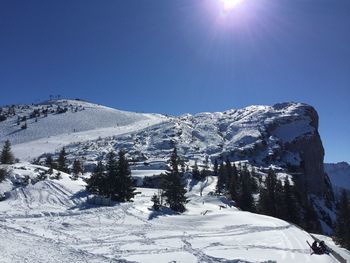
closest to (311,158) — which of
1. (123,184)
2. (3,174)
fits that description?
(123,184)

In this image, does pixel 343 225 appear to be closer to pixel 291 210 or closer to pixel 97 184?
pixel 291 210

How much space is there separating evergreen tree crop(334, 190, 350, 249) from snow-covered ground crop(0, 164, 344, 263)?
45.9ft

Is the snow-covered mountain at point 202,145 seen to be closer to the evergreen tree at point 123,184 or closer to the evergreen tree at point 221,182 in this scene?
the evergreen tree at point 221,182

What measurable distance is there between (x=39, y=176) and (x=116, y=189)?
931cm

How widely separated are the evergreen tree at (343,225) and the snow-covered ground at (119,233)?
551 inches

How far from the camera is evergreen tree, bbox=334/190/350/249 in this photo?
1853 inches

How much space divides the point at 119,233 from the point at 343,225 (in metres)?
39.1

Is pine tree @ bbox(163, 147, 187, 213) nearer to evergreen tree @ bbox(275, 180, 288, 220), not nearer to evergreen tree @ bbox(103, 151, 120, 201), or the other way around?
Result: evergreen tree @ bbox(103, 151, 120, 201)

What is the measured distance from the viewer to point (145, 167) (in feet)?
398

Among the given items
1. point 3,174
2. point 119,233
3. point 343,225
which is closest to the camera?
point 119,233

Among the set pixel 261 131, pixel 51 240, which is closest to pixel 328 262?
pixel 51 240

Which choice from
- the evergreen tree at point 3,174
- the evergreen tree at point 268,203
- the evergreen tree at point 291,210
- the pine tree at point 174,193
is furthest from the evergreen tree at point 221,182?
the evergreen tree at point 3,174

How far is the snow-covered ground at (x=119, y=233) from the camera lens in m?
21.3

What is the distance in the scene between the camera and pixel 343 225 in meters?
54.4
